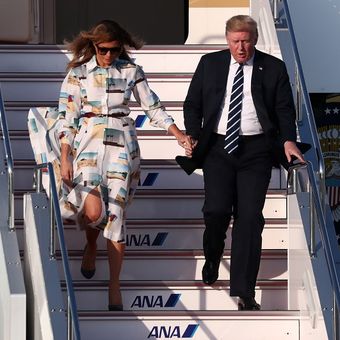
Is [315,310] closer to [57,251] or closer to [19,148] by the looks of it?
[57,251]

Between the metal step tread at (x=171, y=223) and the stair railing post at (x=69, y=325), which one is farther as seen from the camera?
the metal step tread at (x=171, y=223)

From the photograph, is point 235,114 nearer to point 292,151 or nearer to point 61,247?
point 292,151

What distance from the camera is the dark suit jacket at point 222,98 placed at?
30.1 feet

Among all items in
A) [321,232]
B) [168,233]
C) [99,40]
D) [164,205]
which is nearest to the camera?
[321,232]

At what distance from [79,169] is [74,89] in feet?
1.60

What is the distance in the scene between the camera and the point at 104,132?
9.16 metres

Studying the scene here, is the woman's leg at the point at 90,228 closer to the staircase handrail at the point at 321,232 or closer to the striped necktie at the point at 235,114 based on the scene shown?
the striped necktie at the point at 235,114

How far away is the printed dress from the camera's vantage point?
9094mm

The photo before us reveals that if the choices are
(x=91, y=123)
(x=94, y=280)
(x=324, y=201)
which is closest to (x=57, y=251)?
(x=94, y=280)

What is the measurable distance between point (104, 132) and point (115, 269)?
0.82m

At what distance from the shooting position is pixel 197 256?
9.62 metres

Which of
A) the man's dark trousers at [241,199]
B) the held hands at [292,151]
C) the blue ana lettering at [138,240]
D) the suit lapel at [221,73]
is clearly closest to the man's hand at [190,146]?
the man's dark trousers at [241,199]

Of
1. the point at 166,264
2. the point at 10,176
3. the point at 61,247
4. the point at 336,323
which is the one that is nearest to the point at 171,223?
the point at 166,264

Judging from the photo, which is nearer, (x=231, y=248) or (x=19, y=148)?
(x=231, y=248)
